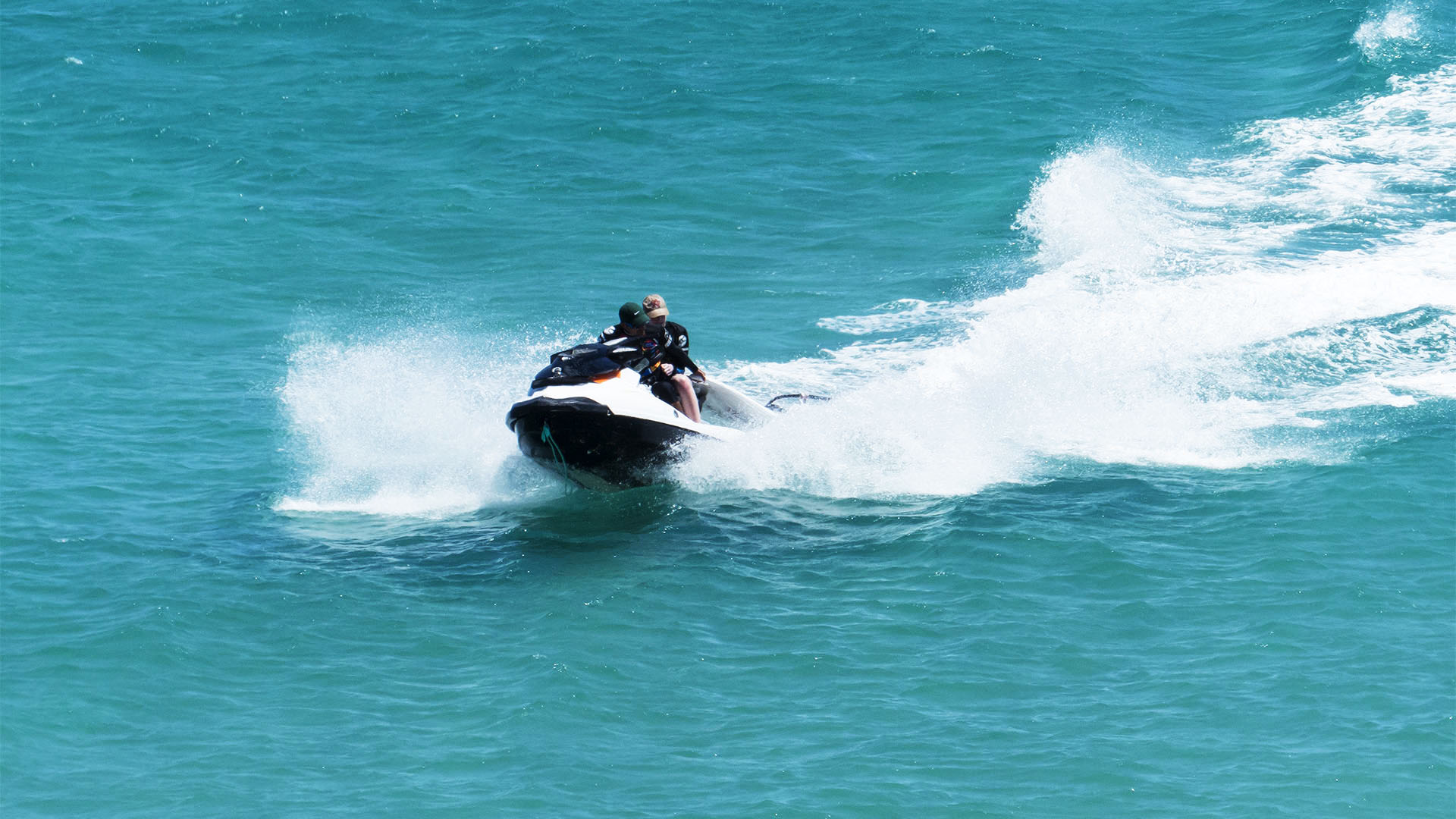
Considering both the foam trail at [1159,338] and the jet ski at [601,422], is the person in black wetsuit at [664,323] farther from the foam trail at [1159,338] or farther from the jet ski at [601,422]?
the foam trail at [1159,338]

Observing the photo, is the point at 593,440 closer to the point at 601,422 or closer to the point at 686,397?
the point at 601,422

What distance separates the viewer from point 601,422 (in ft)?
44.7

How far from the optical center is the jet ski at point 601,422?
44.6ft

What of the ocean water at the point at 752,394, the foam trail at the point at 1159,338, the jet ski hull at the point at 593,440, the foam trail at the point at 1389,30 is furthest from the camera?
the foam trail at the point at 1389,30

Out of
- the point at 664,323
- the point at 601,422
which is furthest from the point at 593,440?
the point at 664,323

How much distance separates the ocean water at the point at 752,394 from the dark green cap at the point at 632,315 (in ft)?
4.70

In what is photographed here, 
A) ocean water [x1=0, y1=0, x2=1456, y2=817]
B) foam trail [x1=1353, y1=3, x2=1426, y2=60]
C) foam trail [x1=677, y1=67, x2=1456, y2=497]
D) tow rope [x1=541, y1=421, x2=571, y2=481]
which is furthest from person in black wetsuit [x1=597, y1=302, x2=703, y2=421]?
foam trail [x1=1353, y1=3, x2=1426, y2=60]

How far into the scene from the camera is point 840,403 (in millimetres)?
15562

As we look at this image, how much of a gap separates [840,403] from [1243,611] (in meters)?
5.37

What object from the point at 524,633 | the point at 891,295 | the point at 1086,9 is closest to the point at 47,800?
the point at 524,633

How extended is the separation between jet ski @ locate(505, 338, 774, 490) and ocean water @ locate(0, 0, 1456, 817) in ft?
1.29

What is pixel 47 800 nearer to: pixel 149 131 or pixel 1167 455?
pixel 1167 455

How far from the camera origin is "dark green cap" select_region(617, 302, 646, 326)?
1420cm

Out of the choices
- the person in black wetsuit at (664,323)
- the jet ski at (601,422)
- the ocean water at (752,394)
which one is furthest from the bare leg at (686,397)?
the ocean water at (752,394)
